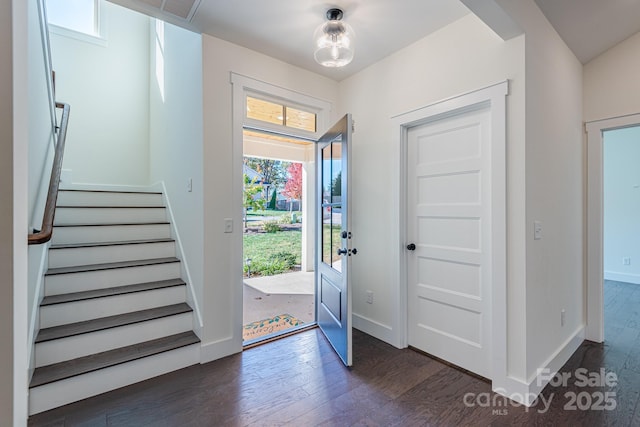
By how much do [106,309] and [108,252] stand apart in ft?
2.12

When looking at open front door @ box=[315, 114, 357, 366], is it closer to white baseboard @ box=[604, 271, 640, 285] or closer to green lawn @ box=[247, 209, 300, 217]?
green lawn @ box=[247, 209, 300, 217]

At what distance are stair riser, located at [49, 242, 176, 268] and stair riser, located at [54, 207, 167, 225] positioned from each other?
546mm

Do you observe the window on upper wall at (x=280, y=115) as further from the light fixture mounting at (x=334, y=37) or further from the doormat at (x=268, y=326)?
the doormat at (x=268, y=326)

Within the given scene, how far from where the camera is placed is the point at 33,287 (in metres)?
2.08

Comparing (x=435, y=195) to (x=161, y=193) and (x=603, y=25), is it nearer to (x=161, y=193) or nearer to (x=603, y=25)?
(x=603, y=25)

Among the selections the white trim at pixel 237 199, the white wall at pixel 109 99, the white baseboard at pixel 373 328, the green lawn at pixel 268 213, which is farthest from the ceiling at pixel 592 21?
the green lawn at pixel 268 213

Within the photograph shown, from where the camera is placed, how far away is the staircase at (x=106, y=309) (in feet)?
6.66

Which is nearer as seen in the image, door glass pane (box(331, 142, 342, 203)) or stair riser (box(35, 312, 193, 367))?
stair riser (box(35, 312, 193, 367))

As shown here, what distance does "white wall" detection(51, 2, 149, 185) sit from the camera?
4047 mm

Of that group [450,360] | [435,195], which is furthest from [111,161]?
[450,360]

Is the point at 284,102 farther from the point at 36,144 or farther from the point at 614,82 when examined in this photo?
the point at 614,82

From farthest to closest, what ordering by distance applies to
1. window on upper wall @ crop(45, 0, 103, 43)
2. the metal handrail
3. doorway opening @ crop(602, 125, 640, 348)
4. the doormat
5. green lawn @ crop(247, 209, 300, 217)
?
green lawn @ crop(247, 209, 300, 217)
doorway opening @ crop(602, 125, 640, 348)
window on upper wall @ crop(45, 0, 103, 43)
the doormat
the metal handrail

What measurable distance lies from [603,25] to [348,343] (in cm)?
325

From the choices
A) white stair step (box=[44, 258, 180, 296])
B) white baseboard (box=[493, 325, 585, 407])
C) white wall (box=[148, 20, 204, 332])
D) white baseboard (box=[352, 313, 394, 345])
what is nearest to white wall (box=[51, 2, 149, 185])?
white wall (box=[148, 20, 204, 332])
